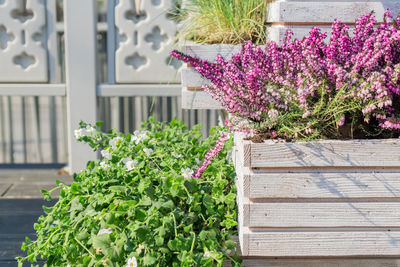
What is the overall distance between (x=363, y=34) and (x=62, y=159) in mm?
3615

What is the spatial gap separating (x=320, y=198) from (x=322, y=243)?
0.48ft

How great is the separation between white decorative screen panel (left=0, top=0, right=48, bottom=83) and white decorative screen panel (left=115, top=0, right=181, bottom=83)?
60 centimetres

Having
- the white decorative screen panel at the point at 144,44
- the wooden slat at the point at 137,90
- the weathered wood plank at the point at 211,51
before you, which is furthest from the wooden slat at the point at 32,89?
the weathered wood plank at the point at 211,51

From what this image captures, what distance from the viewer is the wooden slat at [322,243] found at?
148 centimetres

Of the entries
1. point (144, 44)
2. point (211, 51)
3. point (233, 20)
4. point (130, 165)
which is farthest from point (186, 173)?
point (144, 44)

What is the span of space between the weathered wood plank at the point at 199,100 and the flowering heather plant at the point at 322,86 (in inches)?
19.6

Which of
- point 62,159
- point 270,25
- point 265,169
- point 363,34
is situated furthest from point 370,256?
point 62,159

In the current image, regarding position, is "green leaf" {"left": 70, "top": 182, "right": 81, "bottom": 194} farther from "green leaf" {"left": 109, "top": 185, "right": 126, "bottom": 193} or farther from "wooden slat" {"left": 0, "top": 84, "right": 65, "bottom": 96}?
"wooden slat" {"left": 0, "top": 84, "right": 65, "bottom": 96}

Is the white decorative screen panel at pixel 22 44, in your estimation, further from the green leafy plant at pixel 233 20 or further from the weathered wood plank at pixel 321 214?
the weathered wood plank at pixel 321 214

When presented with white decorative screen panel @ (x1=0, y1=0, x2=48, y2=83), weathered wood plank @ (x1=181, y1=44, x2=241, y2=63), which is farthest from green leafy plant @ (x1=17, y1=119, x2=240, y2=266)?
white decorative screen panel @ (x1=0, y1=0, x2=48, y2=83)

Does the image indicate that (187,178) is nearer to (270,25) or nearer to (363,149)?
(363,149)

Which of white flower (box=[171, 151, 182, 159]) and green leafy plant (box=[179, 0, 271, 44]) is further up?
green leafy plant (box=[179, 0, 271, 44])

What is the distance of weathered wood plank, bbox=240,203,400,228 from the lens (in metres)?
1.46

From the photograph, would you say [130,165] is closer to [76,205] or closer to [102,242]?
[76,205]
